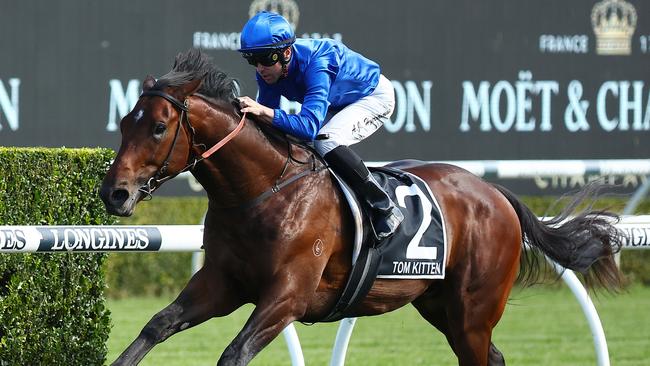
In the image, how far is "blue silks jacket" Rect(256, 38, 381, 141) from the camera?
4348mm

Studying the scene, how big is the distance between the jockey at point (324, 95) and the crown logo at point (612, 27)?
510 cm

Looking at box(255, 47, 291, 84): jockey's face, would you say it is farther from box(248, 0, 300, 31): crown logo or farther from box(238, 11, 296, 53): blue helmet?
box(248, 0, 300, 31): crown logo

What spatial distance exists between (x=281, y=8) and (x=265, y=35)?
180 inches

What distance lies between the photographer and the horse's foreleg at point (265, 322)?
405cm

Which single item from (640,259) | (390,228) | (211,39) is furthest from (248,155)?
(640,259)

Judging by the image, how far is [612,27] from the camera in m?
9.60

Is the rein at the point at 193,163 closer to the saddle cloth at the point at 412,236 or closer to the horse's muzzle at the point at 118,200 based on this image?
the horse's muzzle at the point at 118,200

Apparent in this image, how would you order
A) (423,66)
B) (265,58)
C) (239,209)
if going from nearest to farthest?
(239,209)
(265,58)
(423,66)

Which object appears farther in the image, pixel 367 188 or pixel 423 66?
pixel 423 66

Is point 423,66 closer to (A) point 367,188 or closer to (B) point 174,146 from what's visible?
(A) point 367,188

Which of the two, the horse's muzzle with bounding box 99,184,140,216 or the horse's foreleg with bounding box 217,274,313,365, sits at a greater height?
the horse's muzzle with bounding box 99,184,140,216

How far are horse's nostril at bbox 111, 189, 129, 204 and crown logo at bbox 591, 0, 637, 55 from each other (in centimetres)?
648

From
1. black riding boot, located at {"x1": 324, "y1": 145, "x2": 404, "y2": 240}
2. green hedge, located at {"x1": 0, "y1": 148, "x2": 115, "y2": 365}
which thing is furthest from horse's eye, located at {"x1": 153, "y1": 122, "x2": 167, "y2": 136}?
green hedge, located at {"x1": 0, "y1": 148, "x2": 115, "y2": 365}

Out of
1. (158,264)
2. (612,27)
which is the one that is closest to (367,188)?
(158,264)
